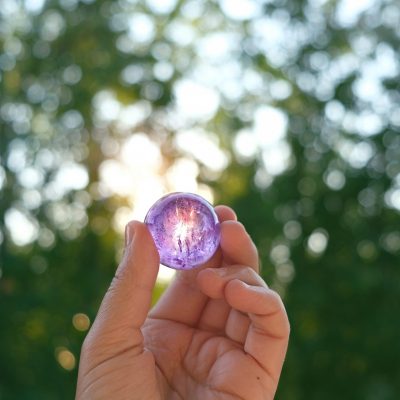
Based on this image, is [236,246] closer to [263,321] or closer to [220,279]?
[220,279]

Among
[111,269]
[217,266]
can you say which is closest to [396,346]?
[111,269]

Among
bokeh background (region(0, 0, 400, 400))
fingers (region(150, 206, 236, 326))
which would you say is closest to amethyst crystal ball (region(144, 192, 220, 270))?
fingers (region(150, 206, 236, 326))

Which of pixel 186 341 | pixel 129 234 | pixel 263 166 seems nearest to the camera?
pixel 129 234

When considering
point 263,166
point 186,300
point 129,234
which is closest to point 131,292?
point 129,234

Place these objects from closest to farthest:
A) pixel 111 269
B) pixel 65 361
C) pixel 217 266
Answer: pixel 217 266 < pixel 65 361 < pixel 111 269

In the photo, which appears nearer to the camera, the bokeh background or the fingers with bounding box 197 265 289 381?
the fingers with bounding box 197 265 289 381

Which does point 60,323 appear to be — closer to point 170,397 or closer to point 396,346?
point 396,346

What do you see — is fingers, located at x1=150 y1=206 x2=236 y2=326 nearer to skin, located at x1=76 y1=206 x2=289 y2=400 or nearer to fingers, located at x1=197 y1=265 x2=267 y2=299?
skin, located at x1=76 y1=206 x2=289 y2=400
